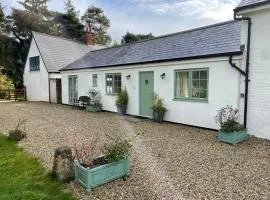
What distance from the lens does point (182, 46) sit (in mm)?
11109

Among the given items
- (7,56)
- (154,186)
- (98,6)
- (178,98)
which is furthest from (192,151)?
(98,6)

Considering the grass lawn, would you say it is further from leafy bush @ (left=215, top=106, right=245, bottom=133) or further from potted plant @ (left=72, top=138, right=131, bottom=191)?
leafy bush @ (left=215, top=106, right=245, bottom=133)

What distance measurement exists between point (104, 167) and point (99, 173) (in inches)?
5.7

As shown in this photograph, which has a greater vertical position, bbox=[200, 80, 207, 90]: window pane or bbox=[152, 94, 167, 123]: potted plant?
bbox=[200, 80, 207, 90]: window pane

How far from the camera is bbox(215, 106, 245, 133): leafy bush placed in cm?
750

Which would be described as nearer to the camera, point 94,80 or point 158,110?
point 158,110

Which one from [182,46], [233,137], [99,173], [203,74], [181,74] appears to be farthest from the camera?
Result: [182,46]

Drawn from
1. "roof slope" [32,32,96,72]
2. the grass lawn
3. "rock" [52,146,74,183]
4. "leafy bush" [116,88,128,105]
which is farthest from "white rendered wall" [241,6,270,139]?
"roof slope" [32,32,96,72]

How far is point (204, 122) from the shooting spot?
30.8 ft

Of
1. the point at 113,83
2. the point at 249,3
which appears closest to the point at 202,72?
the point at 249,3

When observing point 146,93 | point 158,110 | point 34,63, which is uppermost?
point 34,63

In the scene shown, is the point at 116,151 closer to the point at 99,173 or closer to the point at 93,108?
the point at 99,173

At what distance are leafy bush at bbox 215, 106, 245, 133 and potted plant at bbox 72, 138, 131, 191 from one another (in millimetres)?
3958

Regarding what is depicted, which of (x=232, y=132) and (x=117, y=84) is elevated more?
(x=117, y=84)
